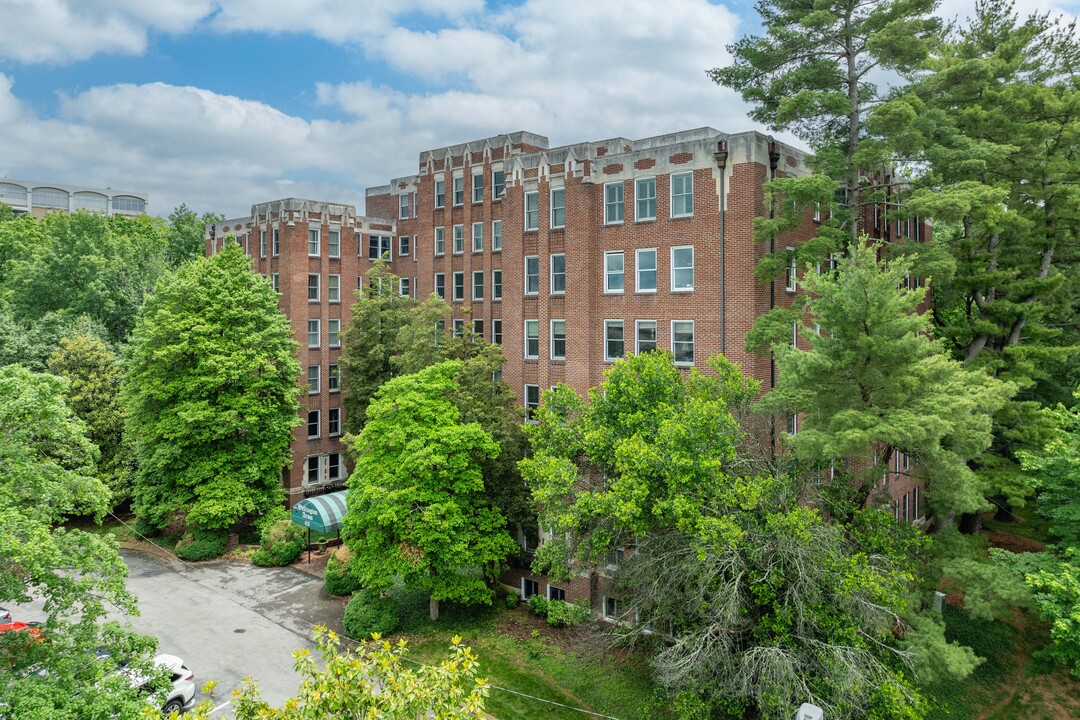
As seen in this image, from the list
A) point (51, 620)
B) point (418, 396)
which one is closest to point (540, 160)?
point (418, 396)

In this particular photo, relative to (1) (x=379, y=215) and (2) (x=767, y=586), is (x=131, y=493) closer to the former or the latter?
(1) (x=379, y=215)

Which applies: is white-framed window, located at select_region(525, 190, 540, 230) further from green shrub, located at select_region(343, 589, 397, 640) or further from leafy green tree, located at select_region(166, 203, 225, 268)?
leafy green tree, located at select_region(166, 203, 225, 268)

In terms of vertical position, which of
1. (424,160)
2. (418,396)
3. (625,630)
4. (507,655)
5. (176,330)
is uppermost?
(424,160)

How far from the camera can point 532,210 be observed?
32156mm

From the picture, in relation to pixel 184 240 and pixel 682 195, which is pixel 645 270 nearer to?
pixel 682 195

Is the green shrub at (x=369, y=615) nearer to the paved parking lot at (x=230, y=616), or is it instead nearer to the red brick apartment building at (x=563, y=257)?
the paved parking lot at (x=230, y=616)

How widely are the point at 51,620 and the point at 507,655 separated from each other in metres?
15.2

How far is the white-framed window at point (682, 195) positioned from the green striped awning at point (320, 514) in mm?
20476

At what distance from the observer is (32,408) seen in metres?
13.6

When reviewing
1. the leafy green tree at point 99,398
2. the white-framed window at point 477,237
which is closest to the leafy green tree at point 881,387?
the white-framed window at point 477,237

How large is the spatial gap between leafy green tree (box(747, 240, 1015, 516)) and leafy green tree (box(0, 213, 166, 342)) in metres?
43.7

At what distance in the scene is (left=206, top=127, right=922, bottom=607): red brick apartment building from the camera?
25.8 meters

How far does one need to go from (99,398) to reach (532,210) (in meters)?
27.4

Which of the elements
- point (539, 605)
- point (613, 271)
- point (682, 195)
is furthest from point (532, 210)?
point (539, 605)
